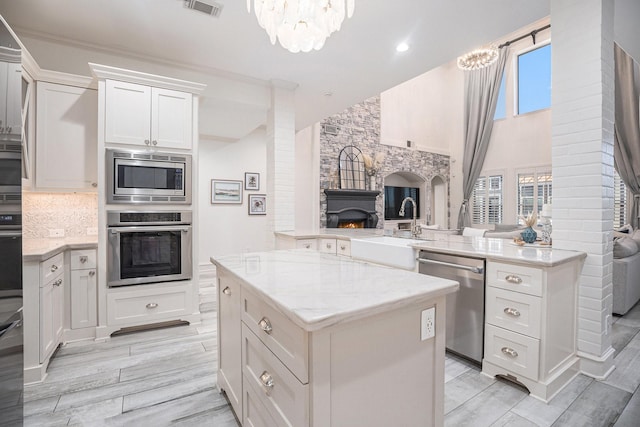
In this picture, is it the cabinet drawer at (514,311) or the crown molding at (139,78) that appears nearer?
the cabinet drawer at (514,311)

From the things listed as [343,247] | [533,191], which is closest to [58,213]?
[343,247]

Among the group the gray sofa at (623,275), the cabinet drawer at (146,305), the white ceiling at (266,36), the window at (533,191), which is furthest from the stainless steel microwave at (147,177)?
the window at (533,191)

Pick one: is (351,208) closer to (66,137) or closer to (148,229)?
(148,229)

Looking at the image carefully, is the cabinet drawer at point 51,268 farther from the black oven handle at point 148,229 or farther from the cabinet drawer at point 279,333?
the cabinet drawer at point 279,333

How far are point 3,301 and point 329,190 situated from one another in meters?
6.08

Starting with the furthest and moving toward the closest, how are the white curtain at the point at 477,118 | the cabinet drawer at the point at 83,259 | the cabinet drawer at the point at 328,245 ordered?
the white curtain at the point at 477,118
the cabinet drawer at the point at 328,245
the cabinet drawer at the point at 83,259

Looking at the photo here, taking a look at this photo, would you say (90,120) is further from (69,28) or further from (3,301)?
(3,301)

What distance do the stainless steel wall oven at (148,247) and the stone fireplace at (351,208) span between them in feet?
14.3

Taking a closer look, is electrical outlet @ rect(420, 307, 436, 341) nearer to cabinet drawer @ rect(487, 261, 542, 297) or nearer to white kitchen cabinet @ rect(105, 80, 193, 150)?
cabinet drawer @ rect(487, 261, 542, 297)

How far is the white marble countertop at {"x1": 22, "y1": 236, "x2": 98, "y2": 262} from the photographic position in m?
2.09

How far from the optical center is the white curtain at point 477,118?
330 inches

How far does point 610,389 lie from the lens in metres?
2.00

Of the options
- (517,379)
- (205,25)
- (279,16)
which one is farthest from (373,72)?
(517,379)

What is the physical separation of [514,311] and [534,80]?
8.43m
